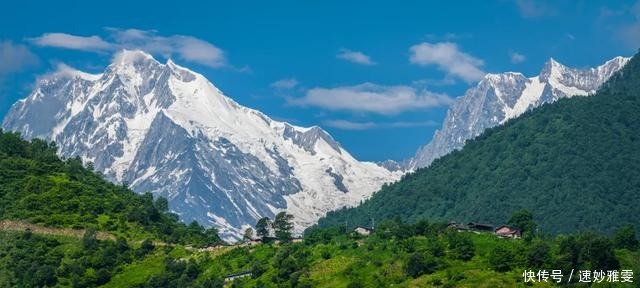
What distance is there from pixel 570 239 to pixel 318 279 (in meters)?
46.1

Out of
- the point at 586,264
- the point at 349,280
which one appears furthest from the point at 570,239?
the point at 349,280

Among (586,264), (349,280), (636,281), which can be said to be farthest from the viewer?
(349,280)

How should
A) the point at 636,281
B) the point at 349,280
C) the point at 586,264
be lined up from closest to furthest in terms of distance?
the point at 636,281
the point at 586,264
the point at 349,280

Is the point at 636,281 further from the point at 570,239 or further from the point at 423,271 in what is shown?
the point at 423,271

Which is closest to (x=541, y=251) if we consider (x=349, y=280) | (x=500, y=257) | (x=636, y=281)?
(x=500, y=257)

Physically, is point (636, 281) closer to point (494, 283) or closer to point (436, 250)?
point (494, 283)

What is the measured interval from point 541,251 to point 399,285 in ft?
81.7

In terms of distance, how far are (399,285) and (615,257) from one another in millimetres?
38480

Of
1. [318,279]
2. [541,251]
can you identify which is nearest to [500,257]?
[541,251]

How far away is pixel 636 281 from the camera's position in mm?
169125

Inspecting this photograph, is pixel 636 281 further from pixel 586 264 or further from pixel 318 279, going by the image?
pixel 318 279

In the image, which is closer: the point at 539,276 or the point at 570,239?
the point at 539,276

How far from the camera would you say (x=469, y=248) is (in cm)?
19625

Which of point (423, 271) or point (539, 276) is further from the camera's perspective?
point (423, 271)
